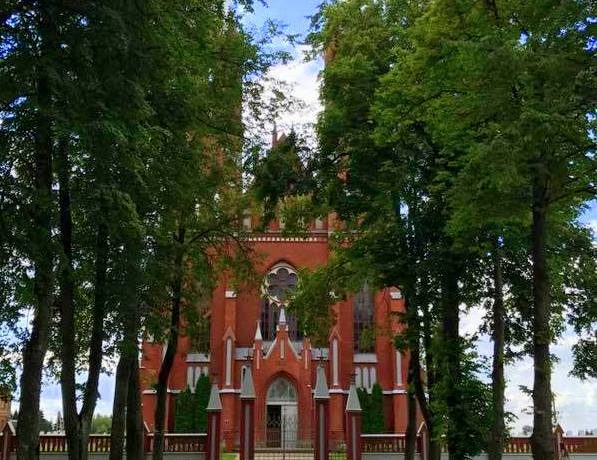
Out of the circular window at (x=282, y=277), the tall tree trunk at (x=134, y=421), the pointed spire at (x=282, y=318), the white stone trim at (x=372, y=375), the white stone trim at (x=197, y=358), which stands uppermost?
the circular window at (x=282, y=277)

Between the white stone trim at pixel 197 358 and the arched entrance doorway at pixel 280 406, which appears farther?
the white stone trim at pixel 197 358

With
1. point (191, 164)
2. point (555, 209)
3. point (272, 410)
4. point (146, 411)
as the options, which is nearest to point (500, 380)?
point (555, 209)

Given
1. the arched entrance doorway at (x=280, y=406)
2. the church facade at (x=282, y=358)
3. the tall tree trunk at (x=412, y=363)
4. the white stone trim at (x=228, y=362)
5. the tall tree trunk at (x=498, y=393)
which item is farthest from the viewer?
the white stone trim at (x=228, y=362)

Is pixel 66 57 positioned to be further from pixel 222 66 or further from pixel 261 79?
pixel 261 79

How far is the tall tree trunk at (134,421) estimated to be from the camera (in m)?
13.9

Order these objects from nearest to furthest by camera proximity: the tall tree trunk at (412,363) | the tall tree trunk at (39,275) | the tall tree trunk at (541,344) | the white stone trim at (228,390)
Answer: the tall tree trunk at (39,275) → the tall tree trunk at (541,344) → the tall tree trunk at (412,363) → the white stone trim at (228,390)

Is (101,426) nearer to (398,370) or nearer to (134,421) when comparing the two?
(398,370)

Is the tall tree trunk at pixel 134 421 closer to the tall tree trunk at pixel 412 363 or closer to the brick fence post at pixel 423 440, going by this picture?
the tall tree trunk at pixel 412 363


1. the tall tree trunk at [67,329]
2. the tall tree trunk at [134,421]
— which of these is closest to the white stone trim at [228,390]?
the tall tree trunk at [134,421]

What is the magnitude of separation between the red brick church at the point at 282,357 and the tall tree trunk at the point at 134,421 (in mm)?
17213

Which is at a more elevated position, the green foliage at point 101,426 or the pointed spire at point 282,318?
the pointed spire at point 282,318

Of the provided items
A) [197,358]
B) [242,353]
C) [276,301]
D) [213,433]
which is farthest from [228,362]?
[213,433]

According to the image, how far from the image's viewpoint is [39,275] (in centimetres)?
920

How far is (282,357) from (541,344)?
80.8 ft
